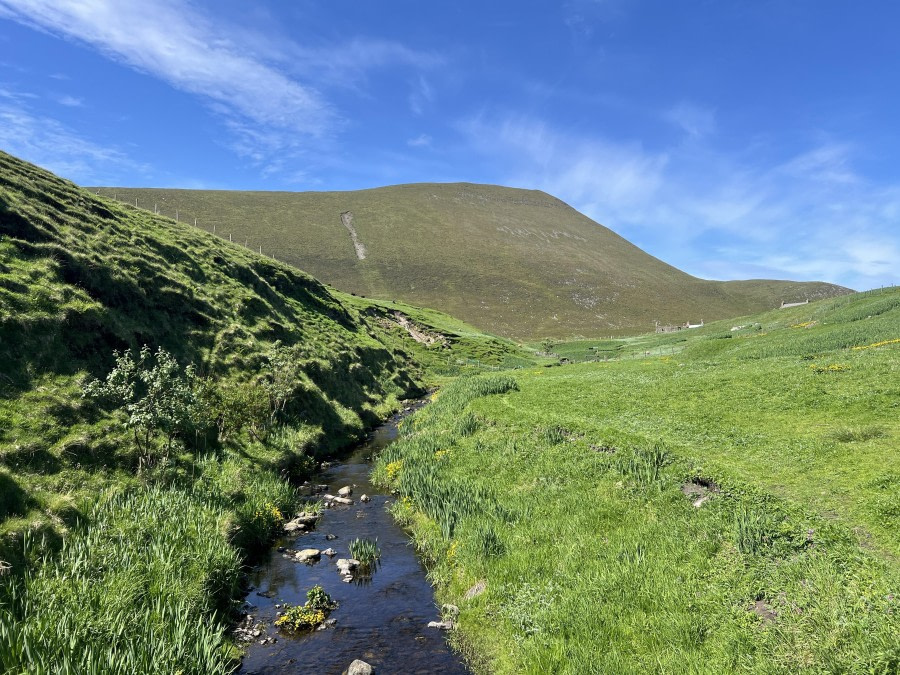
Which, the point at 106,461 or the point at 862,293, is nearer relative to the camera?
the point at 106,461

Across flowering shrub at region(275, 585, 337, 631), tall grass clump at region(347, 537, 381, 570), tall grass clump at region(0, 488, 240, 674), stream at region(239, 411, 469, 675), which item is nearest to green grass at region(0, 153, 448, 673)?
tall grass clump at region(0, 488, 240, 674)

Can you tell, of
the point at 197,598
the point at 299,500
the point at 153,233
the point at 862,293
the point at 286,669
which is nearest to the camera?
the point at 286,669

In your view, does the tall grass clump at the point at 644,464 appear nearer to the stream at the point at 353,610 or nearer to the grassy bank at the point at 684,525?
the grassy bank at the point at 684,525

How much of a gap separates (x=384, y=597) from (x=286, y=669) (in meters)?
3.74

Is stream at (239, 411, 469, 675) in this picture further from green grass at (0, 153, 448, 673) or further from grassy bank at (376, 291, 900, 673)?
green grass at (0, 153, 448, 673)

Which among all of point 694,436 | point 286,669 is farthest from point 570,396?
point 286,669

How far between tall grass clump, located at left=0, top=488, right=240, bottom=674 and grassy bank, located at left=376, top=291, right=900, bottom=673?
22.0 ft

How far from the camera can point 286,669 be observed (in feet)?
35.2

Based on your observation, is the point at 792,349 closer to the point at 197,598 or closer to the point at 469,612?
the point at 469,612

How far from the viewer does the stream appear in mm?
11008

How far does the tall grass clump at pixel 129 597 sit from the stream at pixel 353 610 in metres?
1.17

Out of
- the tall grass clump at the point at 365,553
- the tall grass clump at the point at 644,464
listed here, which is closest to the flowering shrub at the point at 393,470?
the tall grass clump at the point at 365,553

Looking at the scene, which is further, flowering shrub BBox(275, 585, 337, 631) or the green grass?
flowering shrub BBox(275, 585, 337, 631)

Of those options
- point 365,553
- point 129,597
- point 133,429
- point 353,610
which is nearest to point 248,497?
point 133,429
